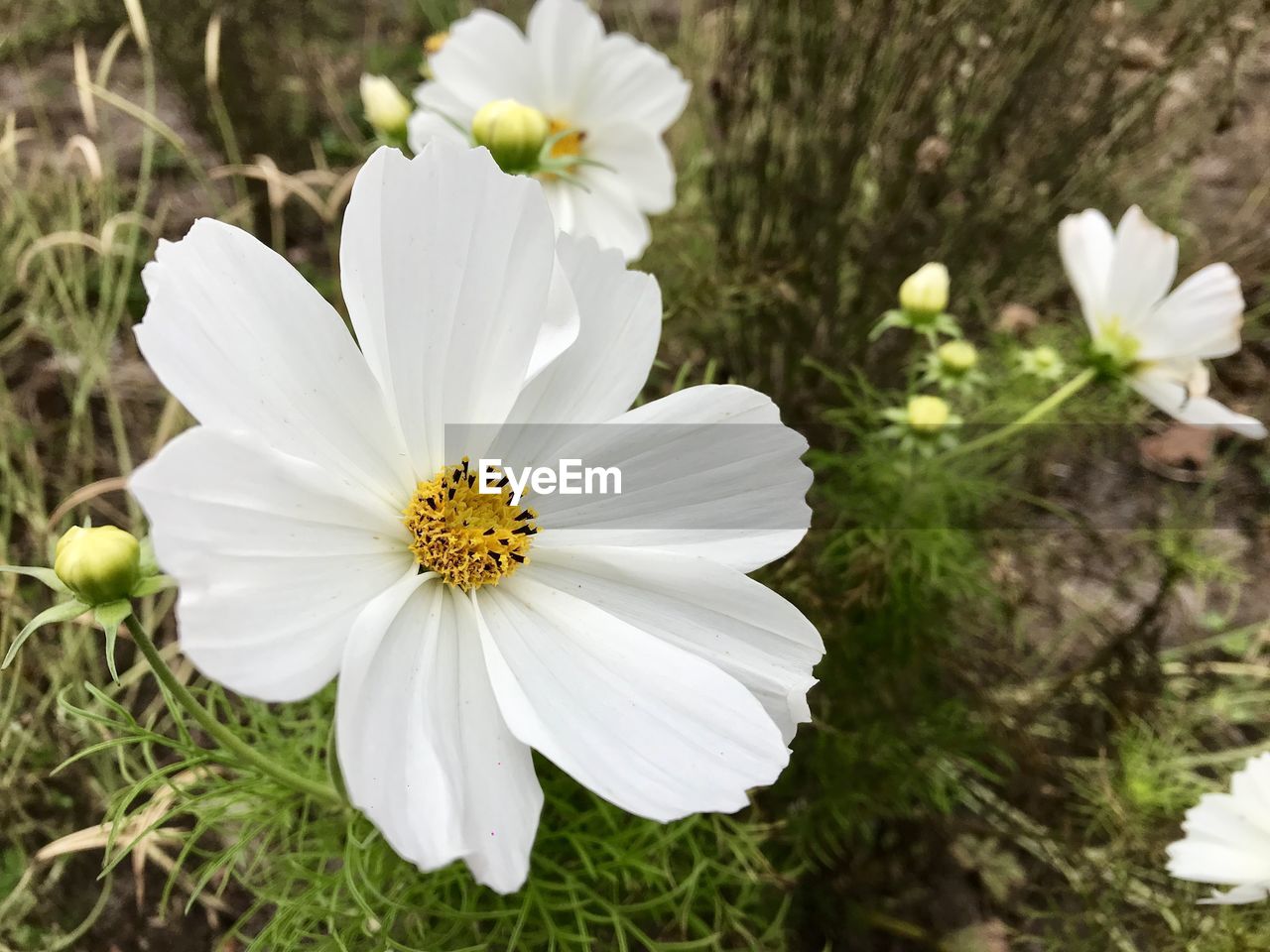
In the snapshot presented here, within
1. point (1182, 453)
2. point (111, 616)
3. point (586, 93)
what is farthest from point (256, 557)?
point (1182, 453)

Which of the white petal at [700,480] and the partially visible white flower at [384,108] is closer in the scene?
Result: the white petal at [700,480]

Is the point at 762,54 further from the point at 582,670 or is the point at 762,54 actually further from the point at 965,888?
the point at 965,888

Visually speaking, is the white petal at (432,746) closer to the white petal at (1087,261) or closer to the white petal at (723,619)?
the white petal at (723,619)

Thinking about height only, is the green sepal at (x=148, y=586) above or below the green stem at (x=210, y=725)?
above

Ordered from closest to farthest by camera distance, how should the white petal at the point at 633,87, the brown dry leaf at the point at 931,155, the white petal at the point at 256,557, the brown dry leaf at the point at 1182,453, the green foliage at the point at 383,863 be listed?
the white petal at the point at 256,557, the green foliage at the point at 383,863, the brown dry leaf at the point at 931,155, the white petal at the point at 633,87, the brown dry leaf at the point at 1182,453

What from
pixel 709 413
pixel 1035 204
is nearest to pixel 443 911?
pixel 709 413

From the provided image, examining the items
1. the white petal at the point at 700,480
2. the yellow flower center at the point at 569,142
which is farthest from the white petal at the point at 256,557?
the yellow flower center at the point at 569,142

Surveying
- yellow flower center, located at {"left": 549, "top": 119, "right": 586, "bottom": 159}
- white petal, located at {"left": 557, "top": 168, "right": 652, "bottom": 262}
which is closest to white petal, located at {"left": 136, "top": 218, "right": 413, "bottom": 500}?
white petal, located at {"left": 557, "top": 168, "right": 652, "bottom": 262}
